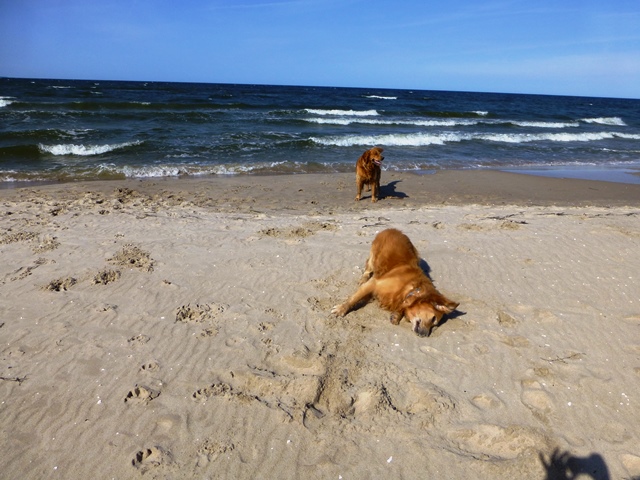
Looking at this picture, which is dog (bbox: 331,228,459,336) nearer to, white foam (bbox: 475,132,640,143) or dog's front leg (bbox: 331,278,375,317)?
dog's front leg (bbox: 331,278,375,317)

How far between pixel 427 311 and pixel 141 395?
7.89 ft

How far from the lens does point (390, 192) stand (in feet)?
34.7

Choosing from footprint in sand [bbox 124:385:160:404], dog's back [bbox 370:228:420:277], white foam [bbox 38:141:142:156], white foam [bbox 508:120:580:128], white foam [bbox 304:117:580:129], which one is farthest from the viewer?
white foam [bbox 508:120:580:128]

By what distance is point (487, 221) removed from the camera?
287 inches

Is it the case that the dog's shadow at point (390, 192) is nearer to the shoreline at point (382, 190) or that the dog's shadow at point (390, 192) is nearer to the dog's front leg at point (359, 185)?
the shoreline at point (382, 190)

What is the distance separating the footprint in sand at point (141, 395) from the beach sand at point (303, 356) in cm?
1

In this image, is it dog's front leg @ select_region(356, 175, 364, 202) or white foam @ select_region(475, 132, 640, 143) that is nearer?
dog's front leg @ select_region(356, 175, 364, 202)

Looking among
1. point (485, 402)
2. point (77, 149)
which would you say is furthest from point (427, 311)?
point (77, 149)

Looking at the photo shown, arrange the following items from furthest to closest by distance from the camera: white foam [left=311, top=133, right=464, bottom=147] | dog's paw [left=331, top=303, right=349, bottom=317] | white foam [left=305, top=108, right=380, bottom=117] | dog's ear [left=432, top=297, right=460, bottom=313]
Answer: white foam [left=305, top=108, right=380, bottom=117], white foam [left=311, top=133, right=464, bottom=147], dog's paw [left=331, top=303, right=349, bottom=317], dog's ear [left=432, top=297, right=460, bottom=313]

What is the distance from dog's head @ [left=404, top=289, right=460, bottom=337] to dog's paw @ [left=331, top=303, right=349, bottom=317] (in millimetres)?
617

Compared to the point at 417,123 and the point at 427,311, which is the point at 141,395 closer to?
the point at 427,311

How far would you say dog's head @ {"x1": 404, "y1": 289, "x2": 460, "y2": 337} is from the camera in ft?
13.0

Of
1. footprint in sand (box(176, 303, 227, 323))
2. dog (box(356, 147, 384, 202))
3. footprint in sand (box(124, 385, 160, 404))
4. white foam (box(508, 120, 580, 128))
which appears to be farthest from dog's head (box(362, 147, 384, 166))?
white foam (box(508, 120, 580, 128))

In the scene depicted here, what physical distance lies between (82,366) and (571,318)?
4331 millimetres
